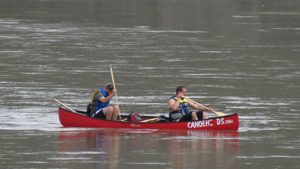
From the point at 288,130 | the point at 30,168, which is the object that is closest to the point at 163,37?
the point at 288,130

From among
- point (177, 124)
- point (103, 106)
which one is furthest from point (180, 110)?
point (103, 106)

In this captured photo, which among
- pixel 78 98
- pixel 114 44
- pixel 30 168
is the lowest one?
pixel 30 168

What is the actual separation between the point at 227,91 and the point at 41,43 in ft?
54.8

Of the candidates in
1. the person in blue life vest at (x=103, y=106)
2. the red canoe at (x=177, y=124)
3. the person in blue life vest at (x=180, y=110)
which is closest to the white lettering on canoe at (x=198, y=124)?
the red canoe at (x=177, y=124)

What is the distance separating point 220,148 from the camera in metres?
14.1

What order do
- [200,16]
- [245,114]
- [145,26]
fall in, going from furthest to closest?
1. [200,16]
2. [145,26]
3. [245,114]

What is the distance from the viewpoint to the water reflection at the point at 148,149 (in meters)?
12.6

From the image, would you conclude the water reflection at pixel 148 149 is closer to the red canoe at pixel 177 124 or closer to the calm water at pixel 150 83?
the calm water at pixel 150 83

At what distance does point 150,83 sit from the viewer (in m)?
23.8

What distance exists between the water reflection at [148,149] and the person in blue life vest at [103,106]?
1.89ft

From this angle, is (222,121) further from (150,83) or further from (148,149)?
(150,83)

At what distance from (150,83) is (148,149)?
32.8 feet

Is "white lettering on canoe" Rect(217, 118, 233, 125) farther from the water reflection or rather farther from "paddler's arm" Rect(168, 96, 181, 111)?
"paddler's arm" Rect(168, 96, 181, 111)

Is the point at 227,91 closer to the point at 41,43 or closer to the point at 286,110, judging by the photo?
the point at 286,110
